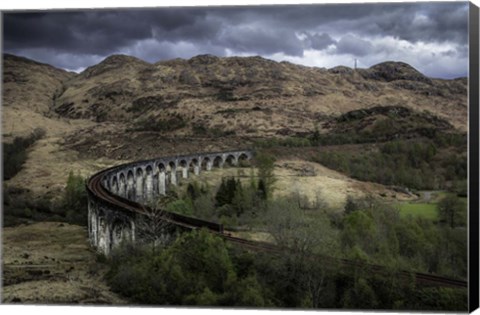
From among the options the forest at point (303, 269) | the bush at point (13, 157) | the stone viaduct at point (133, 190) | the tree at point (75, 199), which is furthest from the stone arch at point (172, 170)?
the forest at point (303, 269)

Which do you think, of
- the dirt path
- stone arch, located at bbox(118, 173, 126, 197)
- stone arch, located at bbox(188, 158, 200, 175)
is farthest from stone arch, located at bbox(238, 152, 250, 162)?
the dirt path

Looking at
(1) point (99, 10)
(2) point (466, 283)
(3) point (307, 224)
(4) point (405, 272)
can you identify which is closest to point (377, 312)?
(4) point (405, 272)

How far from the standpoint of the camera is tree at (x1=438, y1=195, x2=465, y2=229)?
13.8m

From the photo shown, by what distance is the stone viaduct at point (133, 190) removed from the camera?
19969 millimetres

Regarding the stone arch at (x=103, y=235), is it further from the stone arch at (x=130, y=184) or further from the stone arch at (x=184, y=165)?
the stone arch at (x=184, y=165)

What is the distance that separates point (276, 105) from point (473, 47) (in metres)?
40.0

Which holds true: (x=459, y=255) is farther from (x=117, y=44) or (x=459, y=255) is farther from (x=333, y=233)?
(x=117, y=44)

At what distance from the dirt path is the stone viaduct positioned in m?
1.32

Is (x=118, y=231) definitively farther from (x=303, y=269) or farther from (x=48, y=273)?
(x=303, y=269)

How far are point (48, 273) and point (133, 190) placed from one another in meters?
20.9

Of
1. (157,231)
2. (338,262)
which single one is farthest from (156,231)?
(338,262)

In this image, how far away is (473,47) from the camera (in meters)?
12.8

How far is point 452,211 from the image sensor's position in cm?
1503

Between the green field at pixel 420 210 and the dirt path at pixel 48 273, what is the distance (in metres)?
9.64
